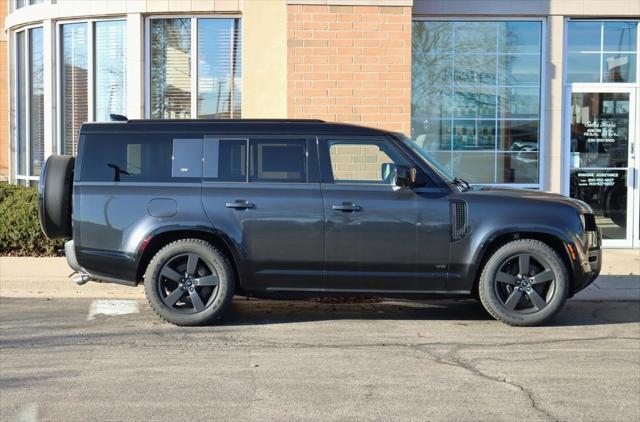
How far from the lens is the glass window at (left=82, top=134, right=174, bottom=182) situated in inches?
291

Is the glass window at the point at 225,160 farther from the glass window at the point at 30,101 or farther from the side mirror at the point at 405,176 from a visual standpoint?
the glass window at the point at 30,101

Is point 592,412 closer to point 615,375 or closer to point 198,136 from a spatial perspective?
point 615,375

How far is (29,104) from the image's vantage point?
1376 centimetres

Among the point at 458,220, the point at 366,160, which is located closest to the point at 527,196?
the point at 458,220

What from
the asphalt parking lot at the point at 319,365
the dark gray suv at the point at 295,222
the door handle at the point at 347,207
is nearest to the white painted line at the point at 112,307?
the asphalt parking lot at the point at 319,365

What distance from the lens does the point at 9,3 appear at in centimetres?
1437

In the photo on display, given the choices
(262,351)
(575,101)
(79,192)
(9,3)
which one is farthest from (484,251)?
(9,3)

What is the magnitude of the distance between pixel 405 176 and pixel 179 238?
7.31 feet

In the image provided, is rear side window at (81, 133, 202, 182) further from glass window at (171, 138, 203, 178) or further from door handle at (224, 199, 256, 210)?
door handle at (224, 199, 256, 210)

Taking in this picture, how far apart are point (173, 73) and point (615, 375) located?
28.2 feet

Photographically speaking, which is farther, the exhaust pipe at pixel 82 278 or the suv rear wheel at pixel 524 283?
the exhaust pipe at pixel 82 278

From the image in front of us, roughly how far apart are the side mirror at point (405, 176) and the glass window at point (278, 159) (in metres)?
0.89

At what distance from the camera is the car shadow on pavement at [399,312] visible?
311 inches

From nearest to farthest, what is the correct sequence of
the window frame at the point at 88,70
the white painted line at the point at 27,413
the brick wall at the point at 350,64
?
the white painted line at the point at 27,413, the brick wall at the point at 350,64, the window frame at the point at 88,70
